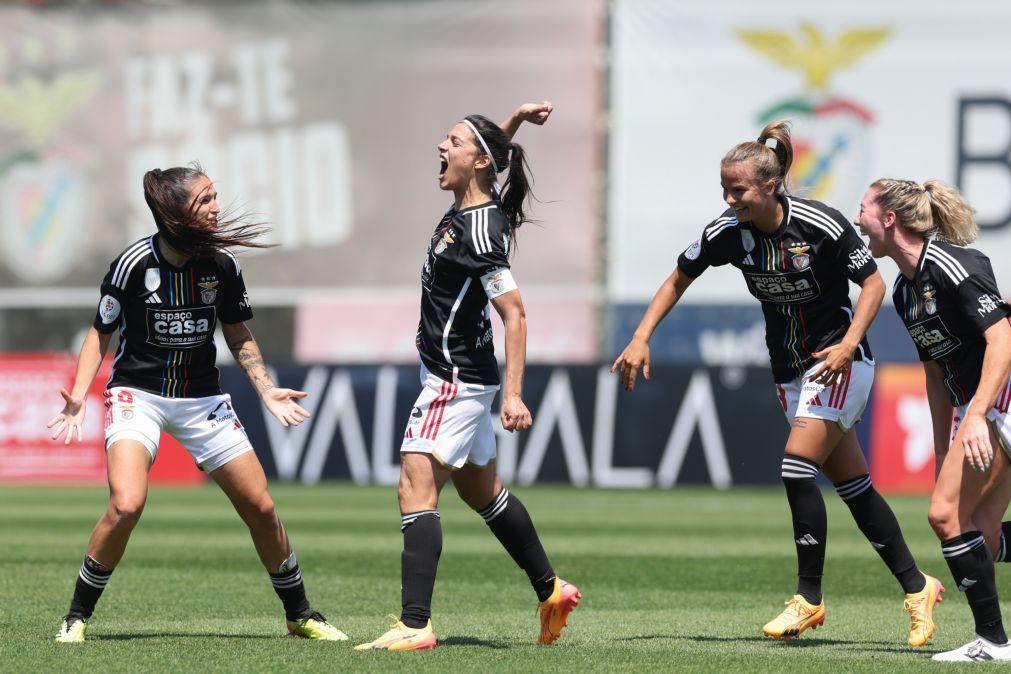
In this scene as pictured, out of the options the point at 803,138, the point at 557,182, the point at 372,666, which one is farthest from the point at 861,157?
the point at 372,666

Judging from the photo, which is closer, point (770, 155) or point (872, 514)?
point (770, 155)

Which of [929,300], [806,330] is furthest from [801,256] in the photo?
[929,300]

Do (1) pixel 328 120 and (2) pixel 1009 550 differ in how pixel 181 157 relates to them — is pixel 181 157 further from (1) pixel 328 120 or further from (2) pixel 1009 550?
(2) pixel 1009 550

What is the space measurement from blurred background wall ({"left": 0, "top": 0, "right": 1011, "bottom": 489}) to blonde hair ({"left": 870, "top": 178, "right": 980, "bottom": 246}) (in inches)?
645

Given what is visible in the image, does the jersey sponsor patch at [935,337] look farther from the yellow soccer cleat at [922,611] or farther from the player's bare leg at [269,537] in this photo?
the player's bare leg at [269,537]

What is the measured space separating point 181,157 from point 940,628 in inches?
815

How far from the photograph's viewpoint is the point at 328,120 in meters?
26.5

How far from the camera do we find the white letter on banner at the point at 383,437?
768 inches

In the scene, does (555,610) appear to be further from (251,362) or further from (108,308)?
(108,308)

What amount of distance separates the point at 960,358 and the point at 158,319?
11.5 ft

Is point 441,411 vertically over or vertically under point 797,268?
under

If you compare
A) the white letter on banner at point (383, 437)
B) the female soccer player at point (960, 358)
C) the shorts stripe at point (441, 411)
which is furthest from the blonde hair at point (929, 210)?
the white letter on banner at point (383, 437)

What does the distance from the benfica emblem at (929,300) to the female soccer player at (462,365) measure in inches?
68.1

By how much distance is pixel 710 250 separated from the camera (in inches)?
297
